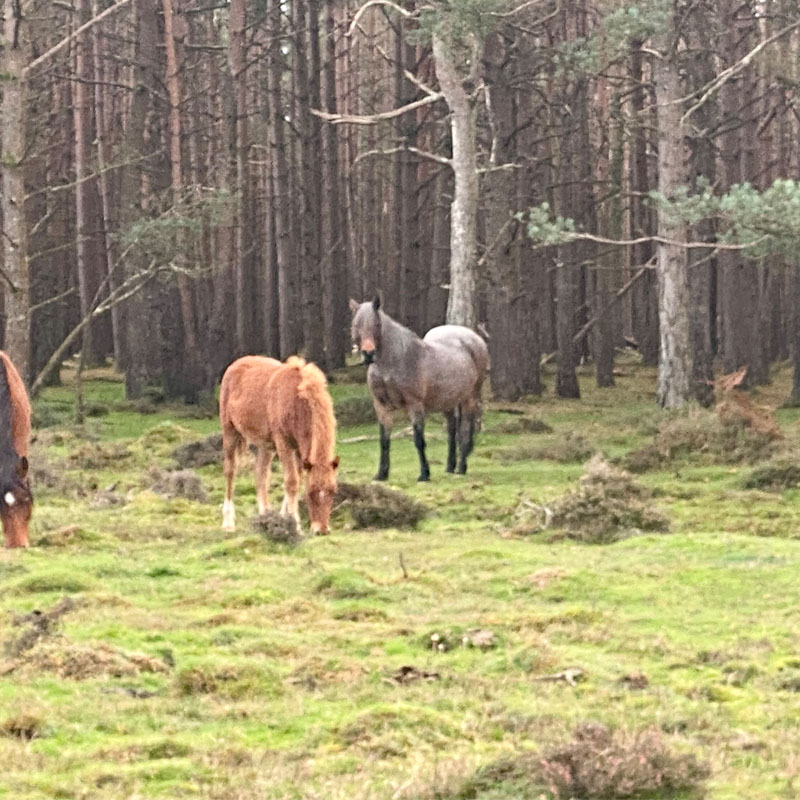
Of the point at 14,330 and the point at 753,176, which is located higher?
the point at 753,176

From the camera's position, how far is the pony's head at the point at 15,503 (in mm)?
12227

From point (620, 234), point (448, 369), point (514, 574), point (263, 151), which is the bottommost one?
point (514, 574)

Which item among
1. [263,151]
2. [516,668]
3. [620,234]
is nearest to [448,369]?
[516,668]

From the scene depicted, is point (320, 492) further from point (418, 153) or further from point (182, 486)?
point (418, 153)

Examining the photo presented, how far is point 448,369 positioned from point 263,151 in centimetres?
3065

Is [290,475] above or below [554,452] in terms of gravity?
above

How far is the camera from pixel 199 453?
64.5 feet

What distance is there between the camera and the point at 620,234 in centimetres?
4062

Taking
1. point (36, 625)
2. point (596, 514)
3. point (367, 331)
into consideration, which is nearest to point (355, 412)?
point (367, 331)

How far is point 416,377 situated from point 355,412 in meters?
6.14

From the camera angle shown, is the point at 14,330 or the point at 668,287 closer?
the point at 14,330

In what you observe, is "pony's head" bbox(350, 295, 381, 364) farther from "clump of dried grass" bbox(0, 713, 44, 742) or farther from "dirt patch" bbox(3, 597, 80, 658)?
"clump of dried grass" bbox(0, 713, 44, 742)

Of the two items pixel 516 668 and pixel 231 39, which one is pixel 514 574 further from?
pixel 231 39

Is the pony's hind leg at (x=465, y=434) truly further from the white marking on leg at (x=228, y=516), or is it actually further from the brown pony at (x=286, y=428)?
the white marking on leg at (x=228, y=516)
